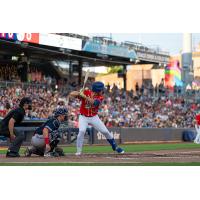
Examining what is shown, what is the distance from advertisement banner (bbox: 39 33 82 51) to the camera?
102 ft

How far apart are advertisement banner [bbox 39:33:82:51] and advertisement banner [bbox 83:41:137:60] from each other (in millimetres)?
845

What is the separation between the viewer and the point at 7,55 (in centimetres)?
3559

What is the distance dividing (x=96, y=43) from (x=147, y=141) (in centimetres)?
993

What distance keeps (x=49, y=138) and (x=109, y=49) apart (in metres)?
25.2

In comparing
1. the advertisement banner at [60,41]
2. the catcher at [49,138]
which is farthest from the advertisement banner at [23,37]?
the catcher at [49,138]

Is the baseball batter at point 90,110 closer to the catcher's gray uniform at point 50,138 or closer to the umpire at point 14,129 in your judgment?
the catcher's gray uniform at point 50,138

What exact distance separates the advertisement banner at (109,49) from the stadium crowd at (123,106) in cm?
290

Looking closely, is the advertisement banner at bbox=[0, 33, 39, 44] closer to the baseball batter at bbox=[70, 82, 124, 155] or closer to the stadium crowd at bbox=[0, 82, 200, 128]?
the stadium crowd at bbox=[0, 82, 200, 128]

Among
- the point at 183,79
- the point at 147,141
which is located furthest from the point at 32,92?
the point at 183,79

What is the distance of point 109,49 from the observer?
36906 millimetres

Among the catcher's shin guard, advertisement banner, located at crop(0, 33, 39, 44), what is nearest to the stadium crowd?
advertisement banner, located at crop(0, 33, 39, 44)

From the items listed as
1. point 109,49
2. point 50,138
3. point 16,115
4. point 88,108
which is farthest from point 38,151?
point 109,49

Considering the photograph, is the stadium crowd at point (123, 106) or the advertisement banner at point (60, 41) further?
the advertisement banner at point (60, 41)

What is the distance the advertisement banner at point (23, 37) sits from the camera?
28.3 meters
